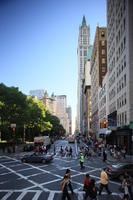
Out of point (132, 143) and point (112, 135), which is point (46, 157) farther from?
point (112, 135)

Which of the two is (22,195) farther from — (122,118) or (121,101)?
(121,101)

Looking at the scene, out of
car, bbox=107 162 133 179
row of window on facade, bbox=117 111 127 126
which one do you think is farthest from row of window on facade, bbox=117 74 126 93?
car, bbox=107 162 133 179

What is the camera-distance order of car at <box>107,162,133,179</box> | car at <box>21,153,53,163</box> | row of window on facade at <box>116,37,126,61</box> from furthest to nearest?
row of window on facade at <box>116,37,126,61</box> → car at <box>21,153,53,163</box> → car at <box>107,162,133,179</box>

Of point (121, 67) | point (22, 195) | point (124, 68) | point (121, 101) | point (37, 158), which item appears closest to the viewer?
point (22, 195)

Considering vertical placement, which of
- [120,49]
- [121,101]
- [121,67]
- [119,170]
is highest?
[120,49]

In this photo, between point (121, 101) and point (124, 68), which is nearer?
point (124, 68)

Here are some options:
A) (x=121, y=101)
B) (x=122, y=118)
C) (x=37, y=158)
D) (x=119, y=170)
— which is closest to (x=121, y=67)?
(x=121, y=101)

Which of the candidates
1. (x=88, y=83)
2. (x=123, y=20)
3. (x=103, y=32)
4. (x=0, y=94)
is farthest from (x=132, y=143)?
(x=88, y=83)

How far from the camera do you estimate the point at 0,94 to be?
204ft

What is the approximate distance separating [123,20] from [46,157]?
102ft

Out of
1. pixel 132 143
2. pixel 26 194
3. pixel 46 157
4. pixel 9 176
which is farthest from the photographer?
pixel 132 143

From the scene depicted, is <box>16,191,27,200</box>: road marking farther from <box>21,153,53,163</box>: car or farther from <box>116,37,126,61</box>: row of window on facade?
<box>116,37,126,61</box>: row of window on facade

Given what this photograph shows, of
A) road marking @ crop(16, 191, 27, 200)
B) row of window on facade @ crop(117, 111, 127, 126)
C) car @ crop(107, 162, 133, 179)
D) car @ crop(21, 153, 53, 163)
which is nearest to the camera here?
road marking @ crop(16, 191, 27, 200)

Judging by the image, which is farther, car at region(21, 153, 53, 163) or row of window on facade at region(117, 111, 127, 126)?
row of window on facade at region(117, 111, 127, 126)
